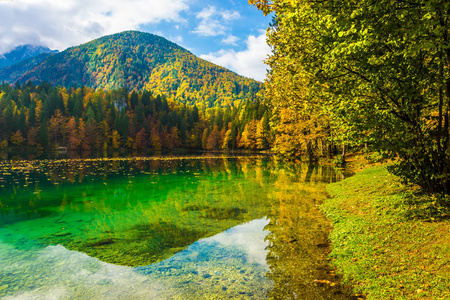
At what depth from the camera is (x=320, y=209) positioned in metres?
11.8

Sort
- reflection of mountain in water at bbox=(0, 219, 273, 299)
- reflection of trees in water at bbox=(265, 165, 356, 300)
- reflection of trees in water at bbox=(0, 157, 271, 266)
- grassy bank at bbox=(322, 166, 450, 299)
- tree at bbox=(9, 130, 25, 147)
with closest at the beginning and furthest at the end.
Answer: grassy bank at bbox=(322, 166, 450, 299) < reflection of trees in water at bbox=(265, 165, 356, 300) < reflection of mountain in water at bbox=(0, 219, 273, 299) < reflection of trees in water at bbox=(0, 157, 271, 266) < tree at bbox=(9, 130, 25, 147)

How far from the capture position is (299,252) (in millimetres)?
7582

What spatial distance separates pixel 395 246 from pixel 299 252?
245 centimetres

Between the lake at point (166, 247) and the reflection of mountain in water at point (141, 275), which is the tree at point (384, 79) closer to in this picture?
the lake at point (166, 247)

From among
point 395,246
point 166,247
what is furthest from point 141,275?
point 395,246

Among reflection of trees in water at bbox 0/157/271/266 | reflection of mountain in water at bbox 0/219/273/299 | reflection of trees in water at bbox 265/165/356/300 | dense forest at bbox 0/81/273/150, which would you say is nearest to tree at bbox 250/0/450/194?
reflection of trees in water at bbox 265/165/356/300

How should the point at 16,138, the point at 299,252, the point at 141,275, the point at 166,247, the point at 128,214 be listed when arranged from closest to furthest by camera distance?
the point at 141,275
the point at 299,252
the point at 166,247
the point at 128,214
the point at 16,138

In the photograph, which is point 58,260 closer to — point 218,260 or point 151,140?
point 218,260

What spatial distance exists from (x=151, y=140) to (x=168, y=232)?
371 ft

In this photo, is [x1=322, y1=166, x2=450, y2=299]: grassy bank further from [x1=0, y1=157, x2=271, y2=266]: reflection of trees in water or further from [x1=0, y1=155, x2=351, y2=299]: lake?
[x1=0, y1=157, x2=271, y2=266]: reflection of trees in water

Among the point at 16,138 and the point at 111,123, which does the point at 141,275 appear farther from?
the point at 111,123

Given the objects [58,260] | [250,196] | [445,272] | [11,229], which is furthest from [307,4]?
[11,229]

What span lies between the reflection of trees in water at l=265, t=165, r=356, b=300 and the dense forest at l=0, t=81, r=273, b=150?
60.3 metres

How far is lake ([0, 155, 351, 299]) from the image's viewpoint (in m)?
5.89
